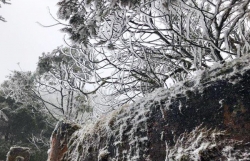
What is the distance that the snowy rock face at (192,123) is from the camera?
1.14 metres

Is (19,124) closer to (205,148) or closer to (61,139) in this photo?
(61,139)

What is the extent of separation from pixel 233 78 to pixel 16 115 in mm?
18911

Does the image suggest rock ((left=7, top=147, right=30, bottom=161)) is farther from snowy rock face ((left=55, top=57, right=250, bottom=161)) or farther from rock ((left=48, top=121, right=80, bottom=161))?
snowy rock face ((left=55, top=57, right=250, bottom=161))

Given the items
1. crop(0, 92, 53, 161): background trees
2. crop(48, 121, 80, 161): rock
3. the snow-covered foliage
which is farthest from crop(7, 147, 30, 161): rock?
crop(0, 92, 53, 161): background trees

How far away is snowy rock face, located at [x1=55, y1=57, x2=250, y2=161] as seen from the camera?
1138 mm

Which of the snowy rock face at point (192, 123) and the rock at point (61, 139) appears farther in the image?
the rock at point (61, 139)

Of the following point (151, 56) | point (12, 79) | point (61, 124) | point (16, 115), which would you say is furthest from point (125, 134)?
point (16, 115)

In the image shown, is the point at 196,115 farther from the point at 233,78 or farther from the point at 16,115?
the point at 16,115

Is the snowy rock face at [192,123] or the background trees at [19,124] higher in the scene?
the background trees at [19,124]

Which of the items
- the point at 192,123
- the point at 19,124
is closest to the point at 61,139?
the point at 192,123

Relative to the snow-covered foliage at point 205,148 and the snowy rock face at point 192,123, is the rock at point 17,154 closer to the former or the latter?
the snowy rock face at point 192,123

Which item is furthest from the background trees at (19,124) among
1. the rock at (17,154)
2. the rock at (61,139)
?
the rock at (61,139)

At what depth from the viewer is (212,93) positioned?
1.30 meters

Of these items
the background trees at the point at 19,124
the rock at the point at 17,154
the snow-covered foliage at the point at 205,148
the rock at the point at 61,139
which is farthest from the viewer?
the background trees at the point at 19,124
